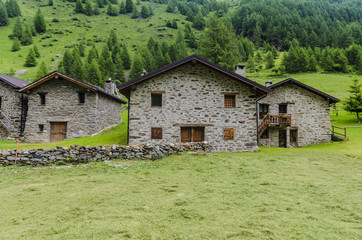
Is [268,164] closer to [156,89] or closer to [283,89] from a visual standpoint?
[156,89]

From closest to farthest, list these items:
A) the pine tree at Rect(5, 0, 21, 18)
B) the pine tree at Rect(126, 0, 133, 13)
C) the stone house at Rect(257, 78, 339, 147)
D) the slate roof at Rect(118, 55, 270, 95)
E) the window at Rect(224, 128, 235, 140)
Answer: the slate roof at Rect(118, 55, 270, 95), the window at Rect(224, 128, 235, 140), the stone house at Rect(257, 78, 339, 147), the pine tree at Rect(5, 0, 21, 18), the pine tree at Rect(126, 0, 133, 13)

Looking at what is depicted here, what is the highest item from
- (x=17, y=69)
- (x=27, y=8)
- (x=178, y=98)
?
(x=27, y=8)

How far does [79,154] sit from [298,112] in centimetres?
2104

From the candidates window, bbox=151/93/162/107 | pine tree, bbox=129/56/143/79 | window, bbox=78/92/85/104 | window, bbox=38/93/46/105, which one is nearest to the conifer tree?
pine tree, bbox=129/56/143/79

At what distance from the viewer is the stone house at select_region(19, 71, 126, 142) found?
19.5 meters

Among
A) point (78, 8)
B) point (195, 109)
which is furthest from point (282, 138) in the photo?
point (78, 8)

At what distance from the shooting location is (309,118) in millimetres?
21031

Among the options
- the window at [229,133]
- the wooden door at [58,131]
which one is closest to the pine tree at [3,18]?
the wooden door at [58,131]

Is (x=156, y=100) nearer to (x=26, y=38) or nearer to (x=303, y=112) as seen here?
(x=303, y=112)

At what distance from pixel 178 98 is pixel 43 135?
1464 cm

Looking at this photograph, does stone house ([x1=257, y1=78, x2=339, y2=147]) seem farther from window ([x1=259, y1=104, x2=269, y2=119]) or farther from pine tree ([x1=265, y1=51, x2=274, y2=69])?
pine tree ([x1=265, y1=51, x2=274, y2=69])

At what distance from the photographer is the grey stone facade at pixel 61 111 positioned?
1947 centimetres

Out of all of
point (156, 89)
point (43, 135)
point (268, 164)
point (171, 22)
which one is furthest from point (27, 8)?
point (268, 164)

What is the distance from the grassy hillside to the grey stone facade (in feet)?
155
